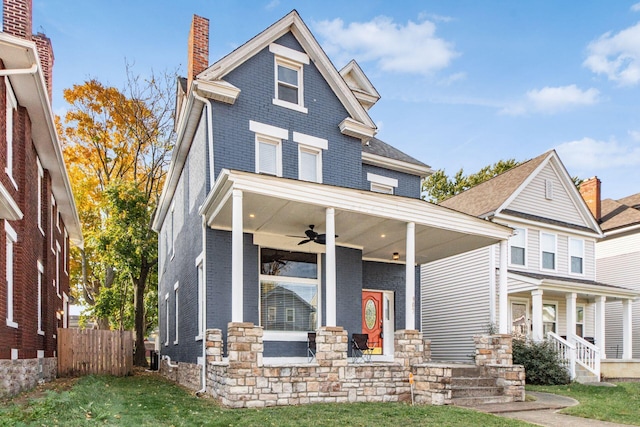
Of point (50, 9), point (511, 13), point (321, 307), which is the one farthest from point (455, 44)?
point (50, 9)

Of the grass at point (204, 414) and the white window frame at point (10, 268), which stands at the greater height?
the white window frame at point (10, 268)

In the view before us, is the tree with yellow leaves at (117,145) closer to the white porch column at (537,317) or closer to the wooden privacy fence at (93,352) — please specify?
the wooden privacy fence at (93,352)

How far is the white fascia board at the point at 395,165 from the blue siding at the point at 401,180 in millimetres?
131

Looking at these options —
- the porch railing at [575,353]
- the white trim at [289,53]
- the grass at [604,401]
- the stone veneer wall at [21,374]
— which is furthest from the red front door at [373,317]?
the stone veneer wall at [21,374]

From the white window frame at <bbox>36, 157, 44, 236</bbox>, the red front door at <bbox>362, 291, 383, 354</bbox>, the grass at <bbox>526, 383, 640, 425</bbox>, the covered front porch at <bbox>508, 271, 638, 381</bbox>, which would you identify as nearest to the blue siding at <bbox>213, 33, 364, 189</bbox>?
the red front door at <bbox>362, 291, 383, 354</bbox>

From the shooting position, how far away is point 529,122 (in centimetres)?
2578

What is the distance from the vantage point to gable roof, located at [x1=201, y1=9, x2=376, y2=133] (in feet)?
37.9

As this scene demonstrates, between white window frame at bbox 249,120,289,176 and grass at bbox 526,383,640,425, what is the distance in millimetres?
7966

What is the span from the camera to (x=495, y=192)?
18.7 metres

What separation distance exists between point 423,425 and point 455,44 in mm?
17216

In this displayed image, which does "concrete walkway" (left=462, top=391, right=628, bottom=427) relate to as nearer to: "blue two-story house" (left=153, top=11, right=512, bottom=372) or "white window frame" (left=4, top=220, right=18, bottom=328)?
"blue two-story house" (left=153, top=11, right=512, bottom=372)

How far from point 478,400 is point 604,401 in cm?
306

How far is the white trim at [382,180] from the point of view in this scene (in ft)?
49.0

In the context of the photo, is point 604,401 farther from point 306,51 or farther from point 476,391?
point 306,51
